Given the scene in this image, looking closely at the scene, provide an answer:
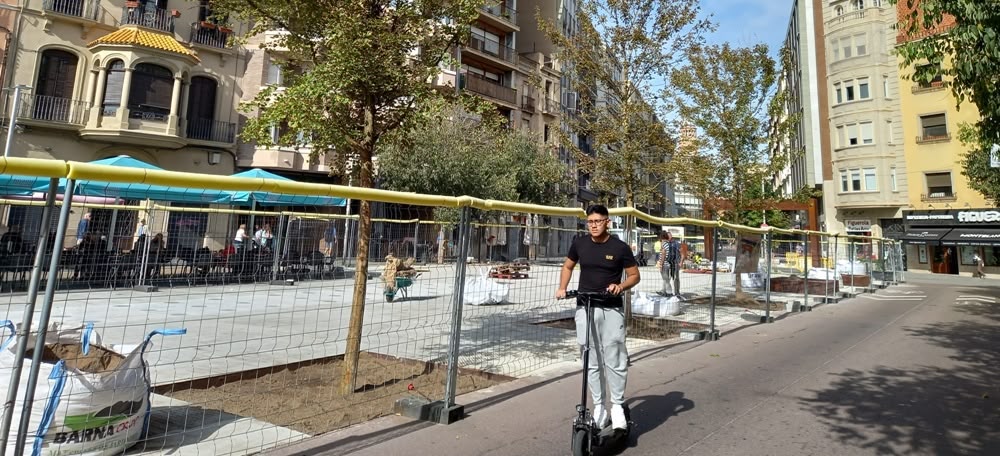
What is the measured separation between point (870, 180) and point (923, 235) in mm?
4626

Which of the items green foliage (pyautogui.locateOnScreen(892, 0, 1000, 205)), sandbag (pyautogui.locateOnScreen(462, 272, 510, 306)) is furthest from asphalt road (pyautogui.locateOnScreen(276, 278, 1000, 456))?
green foliage (pyautogui.locateOnScreen(892, 0, 1000, 205))

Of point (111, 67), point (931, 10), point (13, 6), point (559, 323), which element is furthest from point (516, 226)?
point (13, 6)

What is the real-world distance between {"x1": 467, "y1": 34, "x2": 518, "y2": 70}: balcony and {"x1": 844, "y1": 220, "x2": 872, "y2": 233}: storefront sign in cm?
2563

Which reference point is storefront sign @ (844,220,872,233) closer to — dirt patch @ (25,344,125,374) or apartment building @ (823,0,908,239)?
apartment building @ (823,0,908,239)

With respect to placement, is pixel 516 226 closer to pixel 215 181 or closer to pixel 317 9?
pixel 317 9

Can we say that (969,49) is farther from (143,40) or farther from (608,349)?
(143,40)

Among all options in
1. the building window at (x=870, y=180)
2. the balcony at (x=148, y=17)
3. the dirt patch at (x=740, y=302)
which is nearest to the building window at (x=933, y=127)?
the building window at (x=870, y=180)

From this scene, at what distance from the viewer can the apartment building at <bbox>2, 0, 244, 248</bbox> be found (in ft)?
68.7

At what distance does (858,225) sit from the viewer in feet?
117

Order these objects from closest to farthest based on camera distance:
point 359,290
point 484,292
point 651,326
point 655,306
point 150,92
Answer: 1. point 359,290
2. point 651,326
3. point 484,292
4. point 655,306
5. point 150,92

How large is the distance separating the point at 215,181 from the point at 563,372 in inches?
177

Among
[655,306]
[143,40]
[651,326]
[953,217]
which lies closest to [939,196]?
[953,217]

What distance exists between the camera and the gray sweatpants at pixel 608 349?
13.2 ft

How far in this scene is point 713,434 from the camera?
14.3 feet
